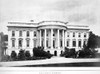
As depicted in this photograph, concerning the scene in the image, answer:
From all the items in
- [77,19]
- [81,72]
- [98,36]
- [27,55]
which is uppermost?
[77,19]

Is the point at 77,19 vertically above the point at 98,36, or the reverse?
the point at 77,19

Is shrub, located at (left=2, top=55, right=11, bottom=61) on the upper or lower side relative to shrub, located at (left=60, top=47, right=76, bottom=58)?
lower

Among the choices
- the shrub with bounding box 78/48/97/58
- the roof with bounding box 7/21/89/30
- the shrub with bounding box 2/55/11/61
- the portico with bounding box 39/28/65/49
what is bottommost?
the shrub with bounding box 2/55/11/61

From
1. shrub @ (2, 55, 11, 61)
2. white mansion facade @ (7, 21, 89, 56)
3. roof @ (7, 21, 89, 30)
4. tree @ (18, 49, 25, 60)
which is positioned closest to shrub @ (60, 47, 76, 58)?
white mansion facade @ (7, 21, 89, 56)

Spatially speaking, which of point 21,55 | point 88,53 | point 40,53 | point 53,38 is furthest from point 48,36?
point 88,53

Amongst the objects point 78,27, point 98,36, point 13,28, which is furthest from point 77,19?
point 13,28

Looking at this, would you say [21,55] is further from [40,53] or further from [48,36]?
[48,36]

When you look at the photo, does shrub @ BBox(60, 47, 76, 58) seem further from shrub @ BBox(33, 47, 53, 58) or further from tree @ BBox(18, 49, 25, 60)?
tree @ BBox(18, 49, 25, 60)

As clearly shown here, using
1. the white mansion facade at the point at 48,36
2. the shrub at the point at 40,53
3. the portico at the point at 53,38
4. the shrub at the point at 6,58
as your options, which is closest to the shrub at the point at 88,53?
the white mansion facade at the point at 48,36

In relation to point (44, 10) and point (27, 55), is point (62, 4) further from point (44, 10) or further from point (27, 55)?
point (27, 55)
